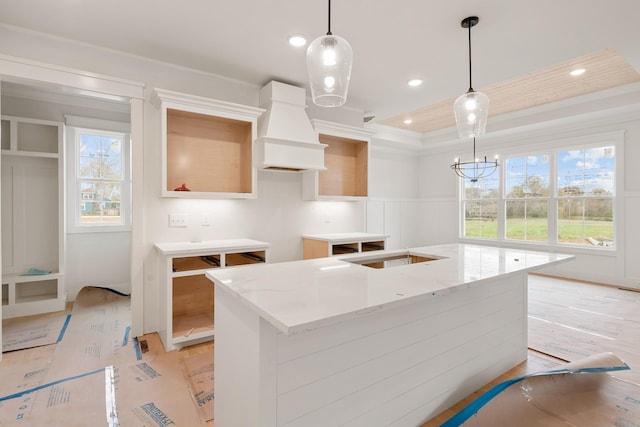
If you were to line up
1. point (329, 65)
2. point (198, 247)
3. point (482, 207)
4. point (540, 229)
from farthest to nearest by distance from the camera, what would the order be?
point (482, 207), point (540, 229), point (198, 247), point (329, 65)

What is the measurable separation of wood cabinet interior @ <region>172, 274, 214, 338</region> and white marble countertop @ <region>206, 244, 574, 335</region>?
5.49 feet

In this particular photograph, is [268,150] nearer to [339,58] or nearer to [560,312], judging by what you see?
[339,58]

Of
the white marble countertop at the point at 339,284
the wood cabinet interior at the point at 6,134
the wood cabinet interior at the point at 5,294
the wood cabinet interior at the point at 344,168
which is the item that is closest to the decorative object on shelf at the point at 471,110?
the white marble countertop at the point at 339,284

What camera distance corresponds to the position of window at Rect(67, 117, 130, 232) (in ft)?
13.3

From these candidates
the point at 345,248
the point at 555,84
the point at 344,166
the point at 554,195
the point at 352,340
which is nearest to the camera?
the point at 352,340

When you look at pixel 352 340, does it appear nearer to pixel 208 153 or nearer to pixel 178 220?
pixel 178 220

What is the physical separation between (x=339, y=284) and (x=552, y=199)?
565 cm

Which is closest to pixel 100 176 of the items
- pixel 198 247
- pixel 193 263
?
pixel 193 263

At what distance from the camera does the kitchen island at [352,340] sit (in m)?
1.21

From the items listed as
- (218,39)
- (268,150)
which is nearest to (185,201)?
(268,150)

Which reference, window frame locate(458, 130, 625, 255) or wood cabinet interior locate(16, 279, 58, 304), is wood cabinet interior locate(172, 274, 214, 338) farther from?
window frame locate(458, 130, 625, 255)

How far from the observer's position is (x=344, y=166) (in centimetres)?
437

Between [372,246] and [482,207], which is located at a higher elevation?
[482,207]

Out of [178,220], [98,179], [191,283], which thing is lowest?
[191,283]
